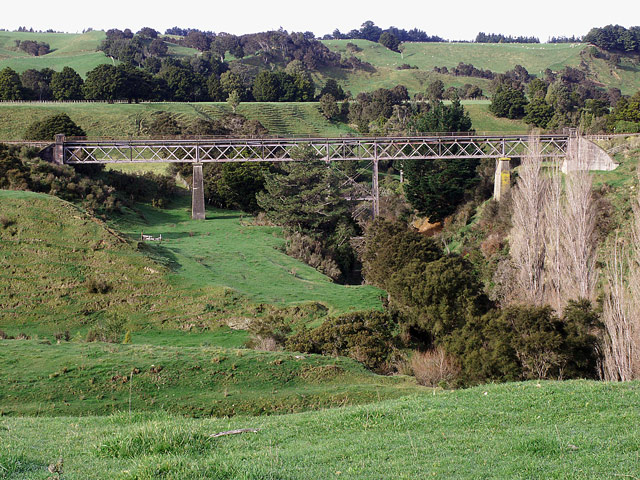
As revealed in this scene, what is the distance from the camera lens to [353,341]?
2747 centimetres

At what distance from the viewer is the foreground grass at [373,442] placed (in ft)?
29.9

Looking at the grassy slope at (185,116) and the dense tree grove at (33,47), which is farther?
the dense tree grove at (33,47)

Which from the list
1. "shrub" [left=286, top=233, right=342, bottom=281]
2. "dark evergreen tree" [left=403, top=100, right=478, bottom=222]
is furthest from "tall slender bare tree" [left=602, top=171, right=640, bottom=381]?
"dark evergreen tree" [left=403, top=100, right=478, bottom=222]

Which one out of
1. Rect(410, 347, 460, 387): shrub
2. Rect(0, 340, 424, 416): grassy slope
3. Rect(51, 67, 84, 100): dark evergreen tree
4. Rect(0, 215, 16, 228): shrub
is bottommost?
Rect(410, 347, 460, 387): shrub

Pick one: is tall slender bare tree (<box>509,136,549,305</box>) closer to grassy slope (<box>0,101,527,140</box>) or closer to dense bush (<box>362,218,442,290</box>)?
dense bush (<box>362,218,442,290</box>)

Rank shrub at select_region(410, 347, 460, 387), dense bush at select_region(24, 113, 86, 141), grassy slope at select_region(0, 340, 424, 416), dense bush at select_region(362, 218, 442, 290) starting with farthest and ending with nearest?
dense bush at select_region(24, 113, 86, 141), dense bush at select_region(362, 218, 442, 290), shrub at select_region(410, 347, 460, 387), grassy slope at select_region(0, 340, 424, 416)

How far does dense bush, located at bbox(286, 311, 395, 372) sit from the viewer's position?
26828 millimetres

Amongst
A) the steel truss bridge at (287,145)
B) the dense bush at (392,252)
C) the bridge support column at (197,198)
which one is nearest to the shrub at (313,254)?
the dense bush at (392,252)

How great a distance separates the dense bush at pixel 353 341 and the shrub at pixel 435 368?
1534 millimetres

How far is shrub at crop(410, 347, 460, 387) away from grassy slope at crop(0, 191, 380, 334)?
920 cm

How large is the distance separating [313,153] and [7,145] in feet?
92.3

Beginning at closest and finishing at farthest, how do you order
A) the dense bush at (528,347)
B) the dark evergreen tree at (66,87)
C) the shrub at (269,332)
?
the dense bush at (528,347) → the shrub at (269,332) → the dark evergreen tree at (66,87)

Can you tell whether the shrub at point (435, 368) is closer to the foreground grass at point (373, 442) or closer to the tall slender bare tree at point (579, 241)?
the foreground grass at point (373, 442)

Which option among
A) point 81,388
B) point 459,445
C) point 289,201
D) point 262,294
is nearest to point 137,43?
point 289,201
